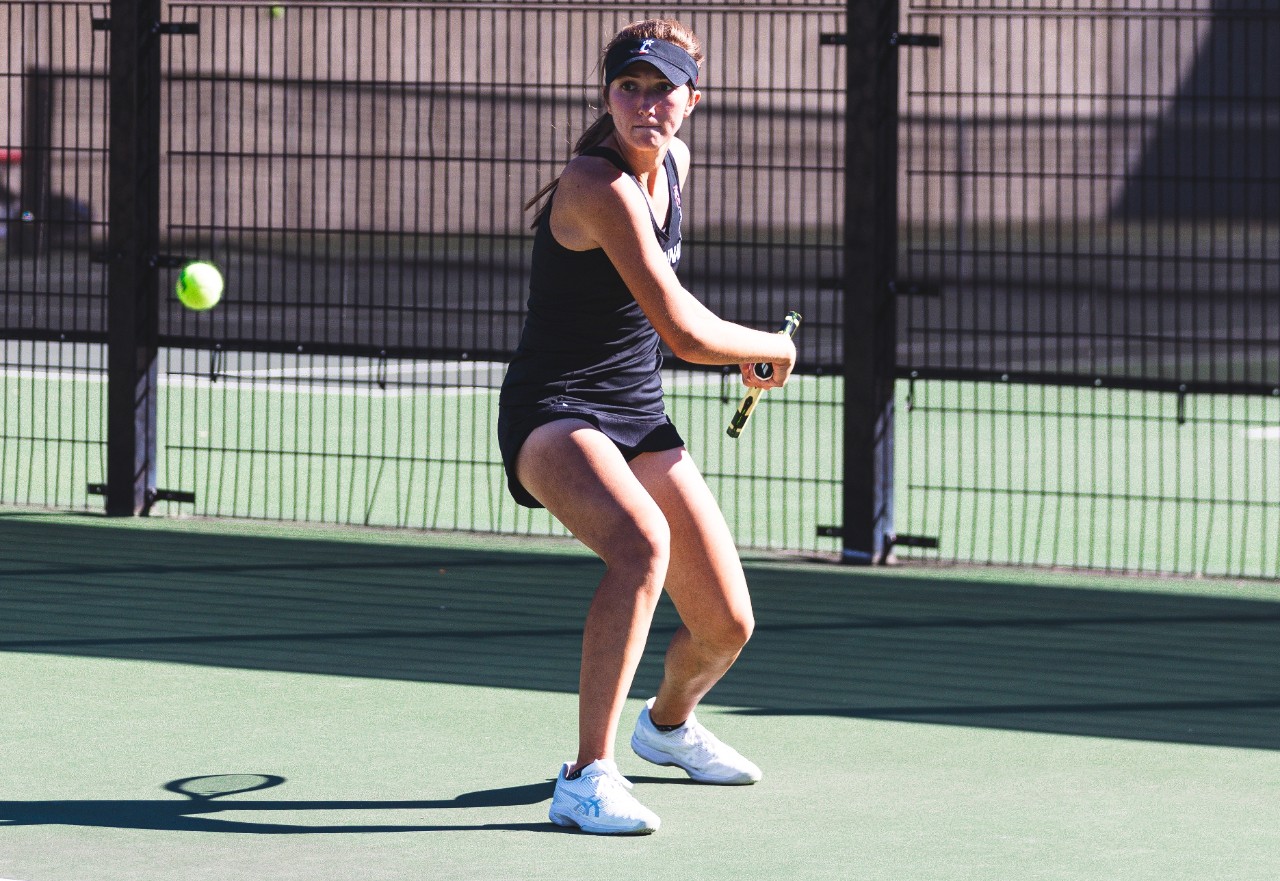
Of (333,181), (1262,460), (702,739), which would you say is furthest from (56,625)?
(333,181)

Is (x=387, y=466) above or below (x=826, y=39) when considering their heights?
below

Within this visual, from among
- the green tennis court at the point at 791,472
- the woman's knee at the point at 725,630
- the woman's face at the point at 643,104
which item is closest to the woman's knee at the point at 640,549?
the woman's knee at the point at 725,630

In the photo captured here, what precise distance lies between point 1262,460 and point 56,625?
22.5 ft

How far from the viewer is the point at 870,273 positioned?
27.4ft

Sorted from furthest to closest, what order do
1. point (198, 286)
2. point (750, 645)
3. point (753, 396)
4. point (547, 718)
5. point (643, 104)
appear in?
point (198, 286) < point (750, 645) < point (547, 718) < point (753, 396) < point (643, 104)

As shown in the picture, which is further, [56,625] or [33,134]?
[33,134]

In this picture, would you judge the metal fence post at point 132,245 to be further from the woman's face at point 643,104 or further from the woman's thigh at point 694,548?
the woman's face at point 643,104

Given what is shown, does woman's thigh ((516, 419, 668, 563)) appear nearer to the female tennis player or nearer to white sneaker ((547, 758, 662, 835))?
the female tennis player

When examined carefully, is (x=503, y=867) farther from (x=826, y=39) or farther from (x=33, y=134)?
(x=33, y=134)

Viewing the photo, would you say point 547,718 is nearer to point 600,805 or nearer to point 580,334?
point 600,805

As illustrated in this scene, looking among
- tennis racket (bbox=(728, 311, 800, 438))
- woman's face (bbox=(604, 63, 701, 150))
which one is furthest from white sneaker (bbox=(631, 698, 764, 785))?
woman's face (bbox=(604, 63, 701, 150))

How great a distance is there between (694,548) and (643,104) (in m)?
1.04

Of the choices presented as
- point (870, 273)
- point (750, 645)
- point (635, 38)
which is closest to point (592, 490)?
point (635, 38)

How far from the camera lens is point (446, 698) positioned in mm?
6102
